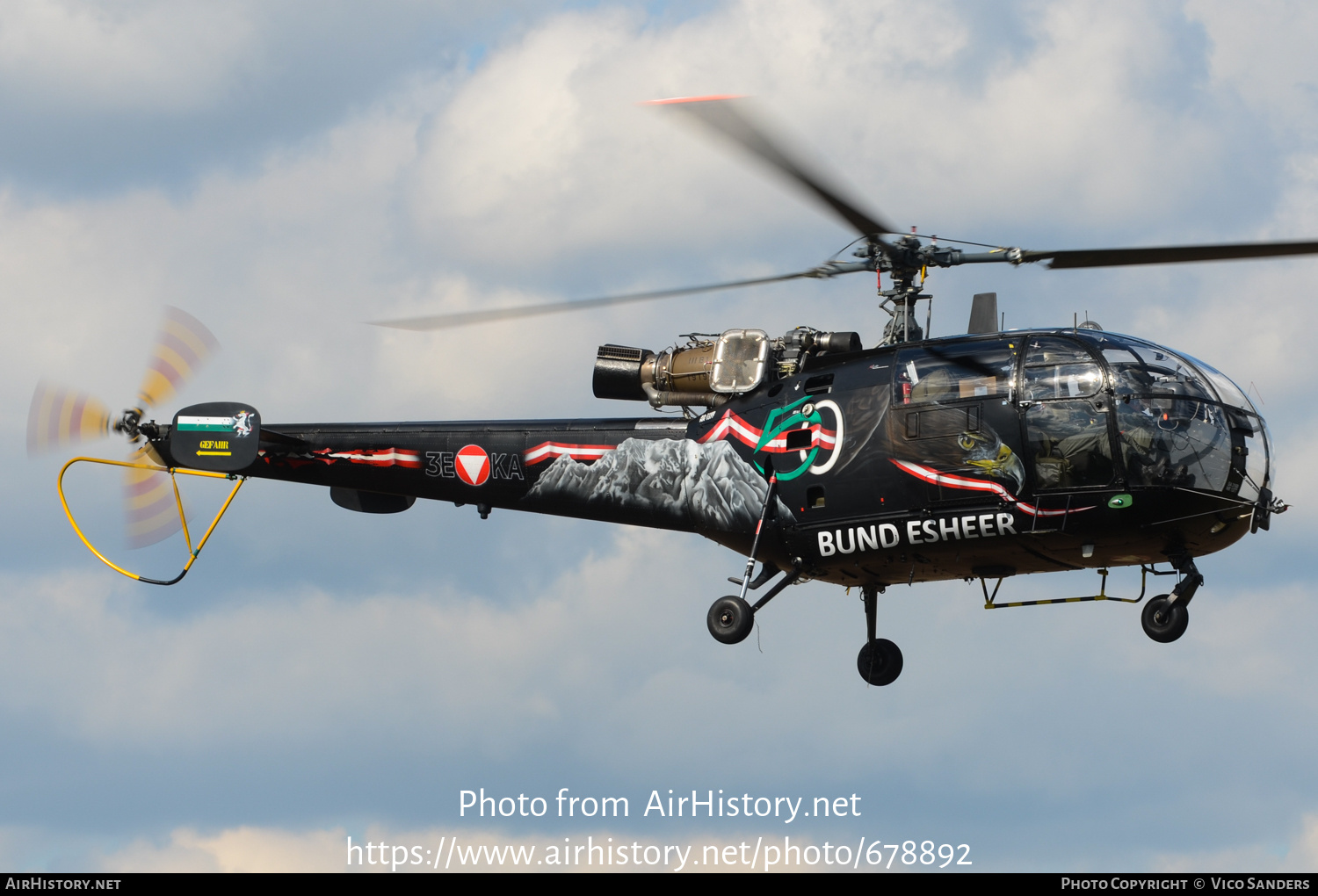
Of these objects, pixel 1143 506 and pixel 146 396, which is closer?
pixel 1143 506

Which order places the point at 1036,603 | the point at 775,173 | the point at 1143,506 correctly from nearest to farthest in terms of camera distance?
the point at 775,173
the point at 1143,506
the point at 1036,603

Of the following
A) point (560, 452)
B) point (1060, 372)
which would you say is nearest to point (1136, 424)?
point (1060, 372)

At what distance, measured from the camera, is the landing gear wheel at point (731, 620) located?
91.3 ft

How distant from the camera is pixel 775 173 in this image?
2325cm

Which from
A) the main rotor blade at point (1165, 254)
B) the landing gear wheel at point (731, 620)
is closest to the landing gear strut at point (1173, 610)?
the main rotor blade at point (1165, 254)

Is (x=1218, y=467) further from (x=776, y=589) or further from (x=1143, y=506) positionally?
(x=776, y=589)

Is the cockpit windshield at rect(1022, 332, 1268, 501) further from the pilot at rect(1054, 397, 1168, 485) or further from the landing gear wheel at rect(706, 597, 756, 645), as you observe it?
the landing gear wheel at rect(706, 597, 756, 645)

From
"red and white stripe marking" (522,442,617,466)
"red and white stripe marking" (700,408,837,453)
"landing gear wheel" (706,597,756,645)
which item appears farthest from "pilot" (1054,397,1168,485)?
"red and white stripe marking" (522,442,617,466)

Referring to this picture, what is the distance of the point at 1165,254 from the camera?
974 inches

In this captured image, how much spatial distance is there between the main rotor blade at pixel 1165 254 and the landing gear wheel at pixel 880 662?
8.55m

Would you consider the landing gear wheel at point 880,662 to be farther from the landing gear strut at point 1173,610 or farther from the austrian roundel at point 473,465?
the austrian roundel at point 473,465

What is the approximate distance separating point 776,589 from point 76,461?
1479cm

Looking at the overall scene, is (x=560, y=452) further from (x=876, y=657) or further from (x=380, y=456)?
(x=876, y=657)
